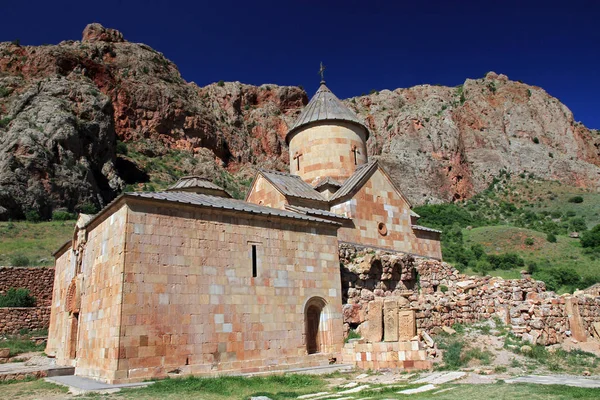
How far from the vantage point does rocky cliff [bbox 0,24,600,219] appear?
31.7 meters


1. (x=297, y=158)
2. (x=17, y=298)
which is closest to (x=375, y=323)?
(x=297, y=158)

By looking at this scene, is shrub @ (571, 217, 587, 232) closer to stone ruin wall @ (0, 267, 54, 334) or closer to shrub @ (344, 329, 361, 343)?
shrub @ (344, 329, 361, 343)

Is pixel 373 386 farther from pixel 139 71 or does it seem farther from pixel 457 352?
pixel 139 71

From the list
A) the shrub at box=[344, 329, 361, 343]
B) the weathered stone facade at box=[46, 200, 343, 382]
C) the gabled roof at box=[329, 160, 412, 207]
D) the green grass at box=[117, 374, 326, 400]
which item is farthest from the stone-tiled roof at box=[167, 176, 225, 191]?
the green grass at box=[117, 374, 326, 400]

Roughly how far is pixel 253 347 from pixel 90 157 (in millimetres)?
30936

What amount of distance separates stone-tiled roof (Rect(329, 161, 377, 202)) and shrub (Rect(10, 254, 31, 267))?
13656 mm

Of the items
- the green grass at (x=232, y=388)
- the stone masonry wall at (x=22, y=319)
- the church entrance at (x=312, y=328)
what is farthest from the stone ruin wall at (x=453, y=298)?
the stone masonry wall at (x=22, y=319)

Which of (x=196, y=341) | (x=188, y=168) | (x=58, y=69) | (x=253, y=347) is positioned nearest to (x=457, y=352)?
(x=253, y=347)

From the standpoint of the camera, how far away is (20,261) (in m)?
19.2

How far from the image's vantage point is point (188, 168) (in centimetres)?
4725

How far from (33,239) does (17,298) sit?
27.8 feet

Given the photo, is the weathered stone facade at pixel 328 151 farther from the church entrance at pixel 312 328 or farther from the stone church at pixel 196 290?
the church entrance at pixel 312 328

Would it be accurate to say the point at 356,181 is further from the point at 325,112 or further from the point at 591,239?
the point at 591,239

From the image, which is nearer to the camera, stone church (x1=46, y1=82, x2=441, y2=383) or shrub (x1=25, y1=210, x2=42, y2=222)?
stone church (x1=46, y1=82, x2=441, y2=383)
